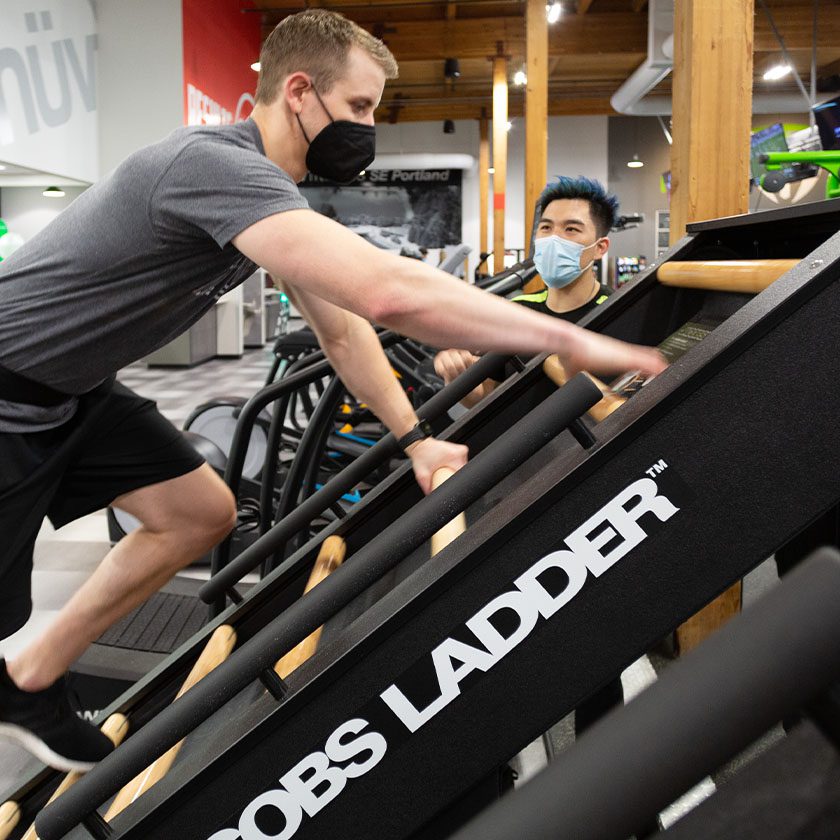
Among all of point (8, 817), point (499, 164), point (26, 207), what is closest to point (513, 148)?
point (499, 164)

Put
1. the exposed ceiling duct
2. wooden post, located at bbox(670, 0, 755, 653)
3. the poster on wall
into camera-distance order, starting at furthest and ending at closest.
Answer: the poster on wall, the exposed ceiling duct, wooden post, located at bbox(670, 0, 755, 653)

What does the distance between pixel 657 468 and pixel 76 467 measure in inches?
48.6

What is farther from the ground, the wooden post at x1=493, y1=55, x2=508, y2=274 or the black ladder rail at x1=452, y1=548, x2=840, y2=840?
the wooden post at x1=493, y1=55, x2=508, y2=274

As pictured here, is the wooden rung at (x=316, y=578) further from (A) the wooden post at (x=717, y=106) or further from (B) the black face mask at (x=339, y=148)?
(A) the wooden post at (x=717, y=106)

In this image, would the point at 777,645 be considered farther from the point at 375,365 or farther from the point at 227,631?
the point at 227,631

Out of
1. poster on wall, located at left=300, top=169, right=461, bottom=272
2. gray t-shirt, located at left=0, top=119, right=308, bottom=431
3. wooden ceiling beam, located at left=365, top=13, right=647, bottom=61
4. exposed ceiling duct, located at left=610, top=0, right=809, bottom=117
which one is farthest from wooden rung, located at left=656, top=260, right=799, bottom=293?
poster on wall, located at left=300, top=169, right=461, bottom=272

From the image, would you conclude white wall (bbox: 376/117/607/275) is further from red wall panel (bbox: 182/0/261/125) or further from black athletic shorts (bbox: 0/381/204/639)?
black athletic shorts (bbox: 0/381/204/639)

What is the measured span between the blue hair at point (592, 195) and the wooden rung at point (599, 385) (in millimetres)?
1071

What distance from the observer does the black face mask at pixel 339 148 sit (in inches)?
63.4

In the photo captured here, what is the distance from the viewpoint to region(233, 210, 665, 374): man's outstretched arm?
114 centimetres

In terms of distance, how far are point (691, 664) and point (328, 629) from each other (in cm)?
142

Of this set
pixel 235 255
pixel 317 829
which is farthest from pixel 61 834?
pixel 235 255

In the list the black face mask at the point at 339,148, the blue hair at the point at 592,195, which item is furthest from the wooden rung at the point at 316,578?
the blue hair at the point at 592,195

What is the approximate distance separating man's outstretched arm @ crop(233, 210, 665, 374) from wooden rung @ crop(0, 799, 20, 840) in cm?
120
